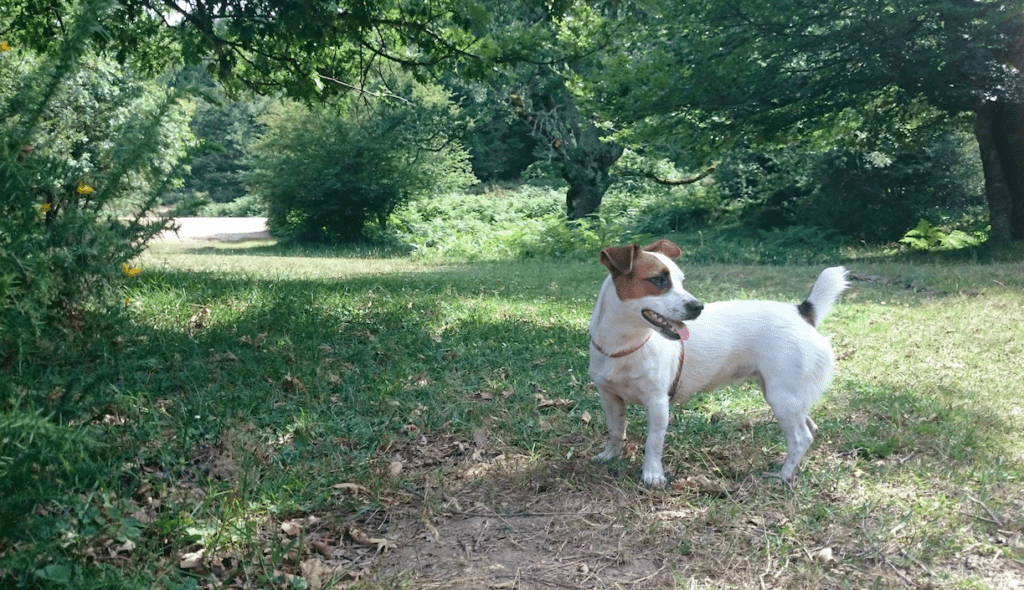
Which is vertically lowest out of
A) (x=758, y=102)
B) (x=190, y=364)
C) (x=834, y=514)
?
(x=834, y=514)

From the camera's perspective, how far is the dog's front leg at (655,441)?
4074 millimetres

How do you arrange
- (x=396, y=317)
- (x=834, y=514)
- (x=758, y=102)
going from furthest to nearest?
1. (x=758, y=102)
2. (x=396, y=317)
3. (x=834, y=514)

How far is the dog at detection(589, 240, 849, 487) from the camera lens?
3.88 meters

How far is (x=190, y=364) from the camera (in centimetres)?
543

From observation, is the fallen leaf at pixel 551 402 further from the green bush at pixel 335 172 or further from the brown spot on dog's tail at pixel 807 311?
the green bush at pixel 335 172

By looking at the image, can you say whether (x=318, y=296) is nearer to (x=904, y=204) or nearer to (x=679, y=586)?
(x=679, y=586)

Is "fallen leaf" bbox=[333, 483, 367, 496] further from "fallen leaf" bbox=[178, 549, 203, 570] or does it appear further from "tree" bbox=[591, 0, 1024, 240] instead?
"tree" bbox=[591, 0, 1024, 240]

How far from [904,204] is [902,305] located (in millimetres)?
10814

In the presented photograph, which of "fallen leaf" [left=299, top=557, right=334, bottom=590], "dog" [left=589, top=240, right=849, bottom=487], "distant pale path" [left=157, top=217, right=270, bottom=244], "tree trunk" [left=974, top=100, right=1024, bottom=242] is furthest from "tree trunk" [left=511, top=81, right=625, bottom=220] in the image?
"fallen leaf" [left=299, top=557, right=334, bottom=590]

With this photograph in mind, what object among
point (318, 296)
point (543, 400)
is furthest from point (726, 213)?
point (543, 400)

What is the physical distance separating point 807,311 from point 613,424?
3.99 feet

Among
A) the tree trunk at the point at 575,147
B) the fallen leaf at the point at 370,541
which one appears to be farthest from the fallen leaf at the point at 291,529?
the tree trunk at the point at 575,147

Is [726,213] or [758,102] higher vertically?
[758,102]

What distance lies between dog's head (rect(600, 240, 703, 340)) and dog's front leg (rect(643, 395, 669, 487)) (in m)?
0.40
